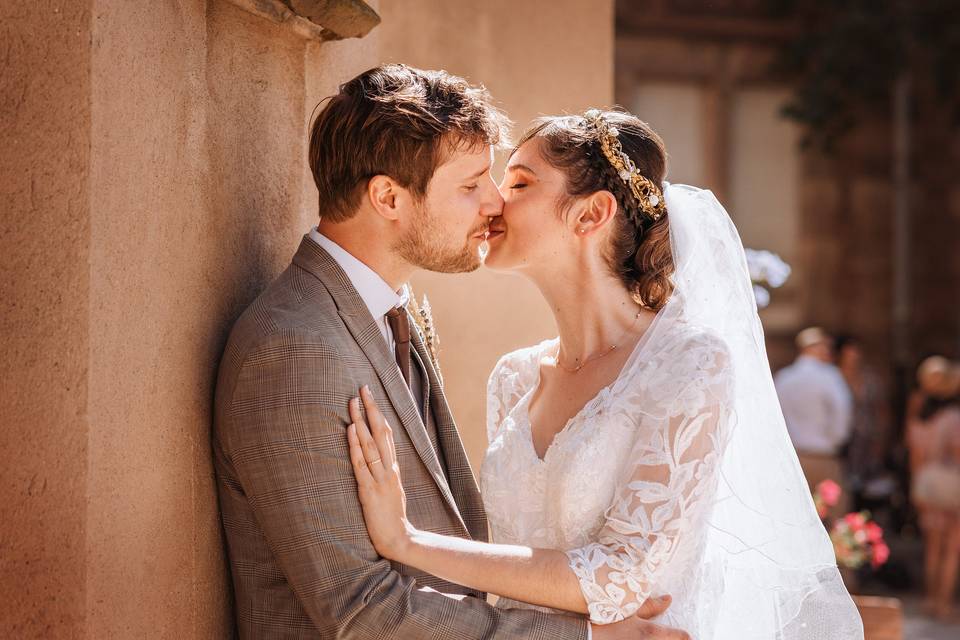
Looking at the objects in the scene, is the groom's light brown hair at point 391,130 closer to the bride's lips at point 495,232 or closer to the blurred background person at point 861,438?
the bride's lips at point 495,232

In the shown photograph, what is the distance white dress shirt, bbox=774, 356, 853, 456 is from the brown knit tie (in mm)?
6657

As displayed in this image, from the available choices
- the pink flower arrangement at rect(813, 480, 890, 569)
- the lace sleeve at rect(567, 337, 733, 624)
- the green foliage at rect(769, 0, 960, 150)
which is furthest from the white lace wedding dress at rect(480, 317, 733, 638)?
the green foliage at rect(769, 0, 960, 150)

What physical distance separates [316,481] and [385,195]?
2.21ft

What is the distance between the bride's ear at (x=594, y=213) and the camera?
114 inches

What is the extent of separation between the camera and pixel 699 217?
119 inches

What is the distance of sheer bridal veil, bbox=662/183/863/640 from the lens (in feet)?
9.07

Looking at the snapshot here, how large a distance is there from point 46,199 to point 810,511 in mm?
1895

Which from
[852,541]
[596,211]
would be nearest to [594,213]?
[596,211]

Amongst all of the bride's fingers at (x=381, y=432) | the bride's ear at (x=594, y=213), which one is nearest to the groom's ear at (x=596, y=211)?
the bride's ear at (x=594, y=213)

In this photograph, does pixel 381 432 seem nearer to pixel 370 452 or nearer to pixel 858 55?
pixel 370 452

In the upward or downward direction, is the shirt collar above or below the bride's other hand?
above

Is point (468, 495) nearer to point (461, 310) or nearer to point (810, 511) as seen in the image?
point (810, 511)

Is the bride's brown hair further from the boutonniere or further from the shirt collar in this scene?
the shirt collar

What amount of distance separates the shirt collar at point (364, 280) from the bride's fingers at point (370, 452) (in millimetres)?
316
